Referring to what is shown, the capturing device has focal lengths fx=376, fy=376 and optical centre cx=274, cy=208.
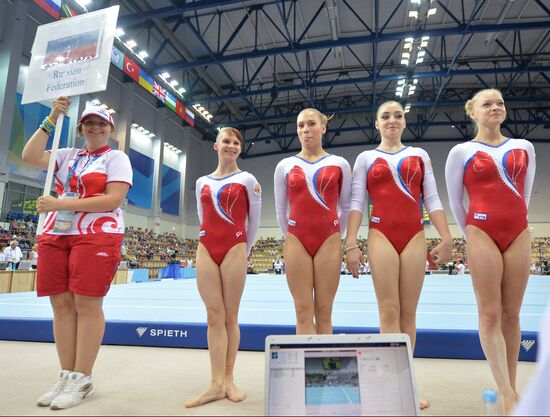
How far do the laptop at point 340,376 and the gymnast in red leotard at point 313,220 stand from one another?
59cm

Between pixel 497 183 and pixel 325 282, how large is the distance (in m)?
1.11

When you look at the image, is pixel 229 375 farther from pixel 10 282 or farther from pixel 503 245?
pixel 10 282

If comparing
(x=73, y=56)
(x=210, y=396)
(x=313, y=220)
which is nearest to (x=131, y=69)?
(x=73, y=56)

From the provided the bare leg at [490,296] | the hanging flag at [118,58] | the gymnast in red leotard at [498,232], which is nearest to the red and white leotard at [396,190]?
the gymnast in red leotard at [498,232]

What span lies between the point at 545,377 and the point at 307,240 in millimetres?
1741

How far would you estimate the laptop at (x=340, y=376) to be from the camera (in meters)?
→ 1.44

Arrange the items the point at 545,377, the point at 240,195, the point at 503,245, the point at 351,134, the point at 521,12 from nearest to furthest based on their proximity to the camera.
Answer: the point at 545,377
the point at 503,245
the point at 240,195
the point at 521,12
the point at 351,134

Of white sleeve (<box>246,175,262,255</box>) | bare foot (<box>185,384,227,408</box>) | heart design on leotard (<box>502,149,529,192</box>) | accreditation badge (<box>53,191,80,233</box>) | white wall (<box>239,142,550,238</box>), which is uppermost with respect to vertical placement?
white wall (<box>239,142,550,238</box>)

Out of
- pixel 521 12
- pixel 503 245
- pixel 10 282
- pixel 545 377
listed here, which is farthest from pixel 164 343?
pixel 521 12

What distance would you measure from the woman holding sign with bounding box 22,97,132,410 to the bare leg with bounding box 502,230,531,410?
219 centimetres

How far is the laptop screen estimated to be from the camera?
1.44 meters

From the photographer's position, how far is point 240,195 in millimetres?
2398

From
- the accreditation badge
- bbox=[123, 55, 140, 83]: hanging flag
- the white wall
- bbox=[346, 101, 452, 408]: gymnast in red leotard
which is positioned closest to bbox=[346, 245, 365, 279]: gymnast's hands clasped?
bbox=[346, 101, 452, 408]: gymnast in red leotard

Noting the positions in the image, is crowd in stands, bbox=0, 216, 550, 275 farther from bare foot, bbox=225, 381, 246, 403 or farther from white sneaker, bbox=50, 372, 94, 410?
bare foot, bbox=225, 381, 246, 403
